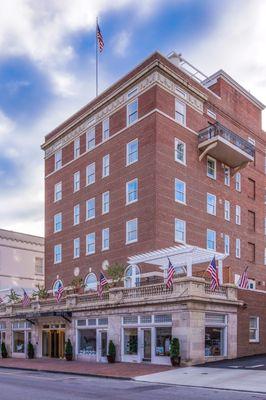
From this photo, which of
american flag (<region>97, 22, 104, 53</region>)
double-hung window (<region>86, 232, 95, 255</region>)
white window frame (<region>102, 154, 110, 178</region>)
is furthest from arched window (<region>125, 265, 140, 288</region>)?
american flag (<region>97, 22, 104, 53</region>)

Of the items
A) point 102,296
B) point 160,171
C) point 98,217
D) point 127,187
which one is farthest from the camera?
point 98,217

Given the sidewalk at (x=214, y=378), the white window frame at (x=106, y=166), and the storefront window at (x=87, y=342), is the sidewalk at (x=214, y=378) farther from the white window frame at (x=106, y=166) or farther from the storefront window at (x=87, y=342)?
the white window frame at (x=106, y=166)

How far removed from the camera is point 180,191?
39.7 metres

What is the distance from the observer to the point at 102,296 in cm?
3412

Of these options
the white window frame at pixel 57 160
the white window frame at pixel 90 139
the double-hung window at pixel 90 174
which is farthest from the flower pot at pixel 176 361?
the white window frame at pixel 57 160

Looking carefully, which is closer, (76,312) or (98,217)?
(76,312)

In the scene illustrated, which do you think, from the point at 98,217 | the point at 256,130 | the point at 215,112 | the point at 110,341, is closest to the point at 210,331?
the point at 110,341

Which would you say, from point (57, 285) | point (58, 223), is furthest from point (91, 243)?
point (58, 223)

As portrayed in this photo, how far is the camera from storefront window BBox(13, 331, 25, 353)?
142ft

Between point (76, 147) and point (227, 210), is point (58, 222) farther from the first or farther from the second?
point (227, 210)

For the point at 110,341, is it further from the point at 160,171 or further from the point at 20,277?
the point at 20,277

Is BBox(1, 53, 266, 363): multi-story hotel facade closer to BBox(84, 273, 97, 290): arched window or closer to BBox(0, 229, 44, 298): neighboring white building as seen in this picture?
BBox(84, 273, 97, 290): arched window

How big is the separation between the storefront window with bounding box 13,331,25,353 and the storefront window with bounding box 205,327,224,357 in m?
20.1

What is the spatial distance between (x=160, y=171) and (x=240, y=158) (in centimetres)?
982
